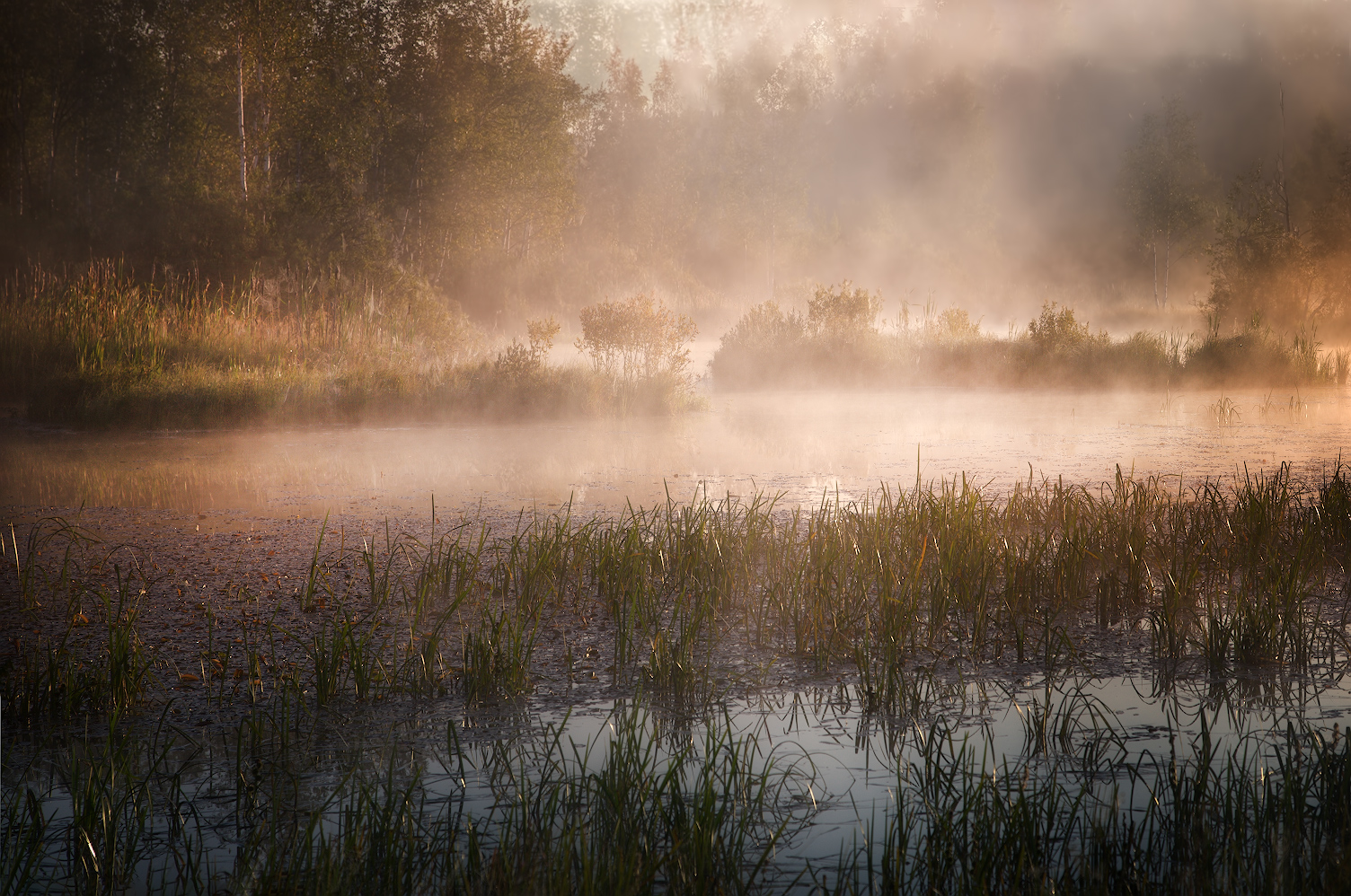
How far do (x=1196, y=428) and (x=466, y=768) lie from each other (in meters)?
9.08

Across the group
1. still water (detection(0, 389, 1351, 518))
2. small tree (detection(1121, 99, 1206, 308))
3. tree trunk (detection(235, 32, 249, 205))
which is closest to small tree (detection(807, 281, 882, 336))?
still water (detection(0, 389, 1351, 518))

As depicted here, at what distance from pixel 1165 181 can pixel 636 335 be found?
27196 mm

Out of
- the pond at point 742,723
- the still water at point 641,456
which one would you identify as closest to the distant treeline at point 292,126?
the still water at point 641,456

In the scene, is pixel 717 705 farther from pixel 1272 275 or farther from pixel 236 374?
pixel 1272 275

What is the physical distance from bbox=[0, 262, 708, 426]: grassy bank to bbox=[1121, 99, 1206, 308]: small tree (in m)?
26.7

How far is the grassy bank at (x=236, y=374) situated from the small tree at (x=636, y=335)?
219 millimetres

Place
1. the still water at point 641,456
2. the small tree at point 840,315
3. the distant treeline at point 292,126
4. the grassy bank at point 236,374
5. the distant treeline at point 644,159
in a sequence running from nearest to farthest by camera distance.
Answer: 1. the still water at point 641,456
2. the grassy bank at point 236,374
3. the small tree at point 840,315
4. the distant treeline at point 292,126
5. the distant treeline at point 644,159

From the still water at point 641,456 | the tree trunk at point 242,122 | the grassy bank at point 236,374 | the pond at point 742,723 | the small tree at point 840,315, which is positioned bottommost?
the pond at point 742,723

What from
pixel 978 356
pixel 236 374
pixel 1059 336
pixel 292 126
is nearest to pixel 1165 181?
pixel 1059 336

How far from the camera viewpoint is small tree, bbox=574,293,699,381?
11.2 metres

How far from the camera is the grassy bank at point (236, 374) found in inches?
374

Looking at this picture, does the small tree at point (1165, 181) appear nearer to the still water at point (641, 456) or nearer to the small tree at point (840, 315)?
the small tree at point (840, 315)

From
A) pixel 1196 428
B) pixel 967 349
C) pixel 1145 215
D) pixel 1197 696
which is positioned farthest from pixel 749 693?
pixel 1145 215

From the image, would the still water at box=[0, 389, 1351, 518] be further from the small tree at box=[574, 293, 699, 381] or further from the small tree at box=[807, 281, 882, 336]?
the small tree at box=[807, 281, 882, 336]
